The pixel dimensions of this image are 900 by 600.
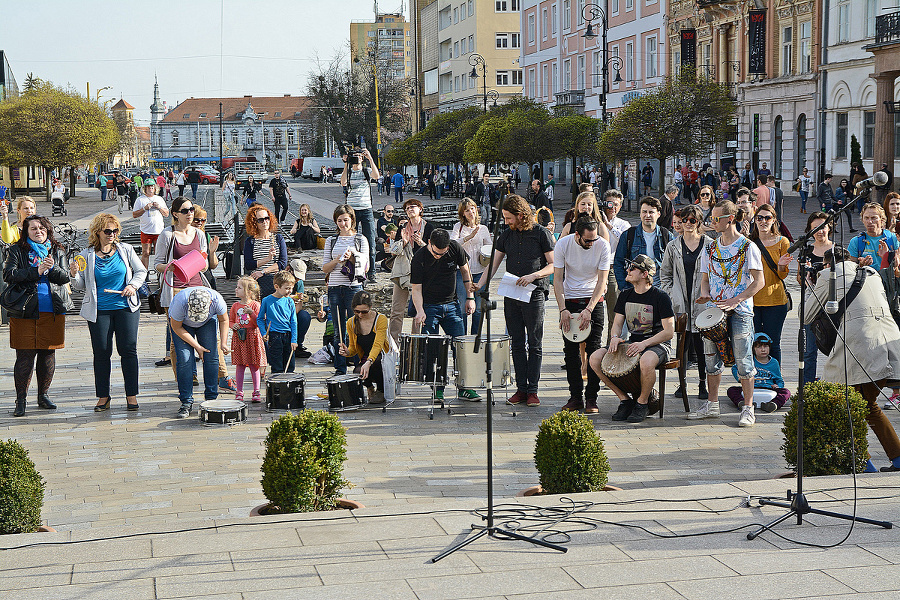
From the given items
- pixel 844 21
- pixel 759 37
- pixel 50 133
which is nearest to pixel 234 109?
pixel 50 133

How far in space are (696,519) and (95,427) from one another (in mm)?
5411

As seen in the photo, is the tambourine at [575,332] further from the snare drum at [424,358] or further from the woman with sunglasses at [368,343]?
the woman with sunglasses at [368,343]

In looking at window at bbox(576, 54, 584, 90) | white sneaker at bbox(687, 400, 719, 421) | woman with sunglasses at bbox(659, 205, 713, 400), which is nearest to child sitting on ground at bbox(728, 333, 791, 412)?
woman with sunglasses at bbox(659, 205, 713, 400)

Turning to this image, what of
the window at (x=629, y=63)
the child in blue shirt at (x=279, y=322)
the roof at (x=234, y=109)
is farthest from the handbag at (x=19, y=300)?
the roof at (x=234, y=109)

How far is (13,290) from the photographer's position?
955 centimetres

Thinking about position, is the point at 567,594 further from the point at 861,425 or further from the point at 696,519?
the point at 861,425

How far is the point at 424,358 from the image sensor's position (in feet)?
30.5

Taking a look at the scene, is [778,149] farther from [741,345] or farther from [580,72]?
[741,345]

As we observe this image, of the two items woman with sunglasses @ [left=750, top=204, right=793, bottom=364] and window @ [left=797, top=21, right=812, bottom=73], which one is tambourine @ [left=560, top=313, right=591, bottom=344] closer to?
woman with sunglasses @ [left=750, top=204, right=793, bottom=364]

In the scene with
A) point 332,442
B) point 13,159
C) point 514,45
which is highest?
point 514,45

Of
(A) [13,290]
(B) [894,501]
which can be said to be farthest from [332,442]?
(A) [13,290]

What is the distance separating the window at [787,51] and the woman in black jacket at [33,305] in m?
37.4

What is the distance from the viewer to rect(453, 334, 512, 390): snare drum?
9.05 m

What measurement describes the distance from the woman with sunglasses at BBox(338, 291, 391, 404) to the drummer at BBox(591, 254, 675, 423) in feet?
6.28
